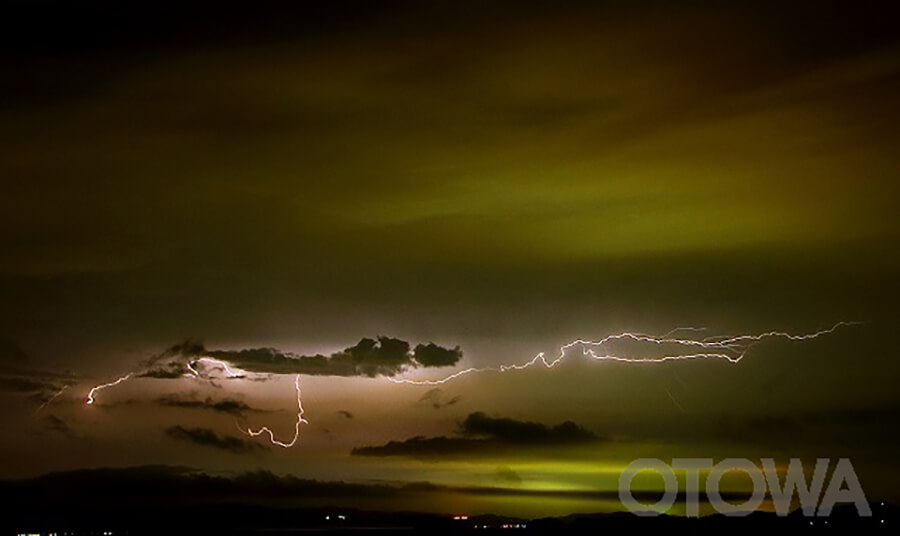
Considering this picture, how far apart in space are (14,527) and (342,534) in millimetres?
31994

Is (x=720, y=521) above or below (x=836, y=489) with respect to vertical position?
above

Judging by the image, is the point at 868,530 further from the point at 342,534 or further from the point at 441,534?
the point at 342,534

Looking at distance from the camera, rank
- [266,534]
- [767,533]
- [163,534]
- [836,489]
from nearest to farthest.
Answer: [836,489]
[767,533]
[163,534]
[266,534]

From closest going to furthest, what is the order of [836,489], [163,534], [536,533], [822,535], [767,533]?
[836,489] → [822,535] → [767,533] → [163,534] → [536,533]

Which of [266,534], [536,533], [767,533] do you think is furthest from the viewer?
[266,534]

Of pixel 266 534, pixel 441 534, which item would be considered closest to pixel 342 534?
pixel 266 534

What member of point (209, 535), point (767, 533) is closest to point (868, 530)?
point (767, 533)

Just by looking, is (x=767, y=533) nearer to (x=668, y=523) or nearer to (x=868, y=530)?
(x=868, y=530)

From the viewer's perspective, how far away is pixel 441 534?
104000 millimetres

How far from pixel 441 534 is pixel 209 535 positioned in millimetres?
19470

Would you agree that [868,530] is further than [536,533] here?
No

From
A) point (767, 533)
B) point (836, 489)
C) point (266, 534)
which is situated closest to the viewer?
point (836, 489)

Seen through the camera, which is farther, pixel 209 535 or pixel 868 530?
pixel 209 535

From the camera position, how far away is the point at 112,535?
330 feet
